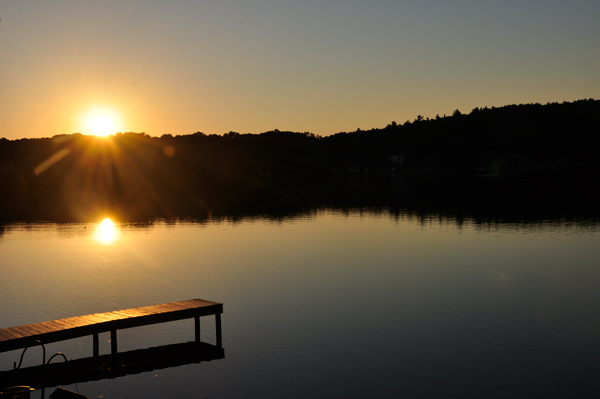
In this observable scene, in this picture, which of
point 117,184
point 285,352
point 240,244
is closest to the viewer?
point 285,352

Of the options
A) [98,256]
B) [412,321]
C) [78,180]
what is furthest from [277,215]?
[78,180]

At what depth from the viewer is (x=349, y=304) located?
83.5ft

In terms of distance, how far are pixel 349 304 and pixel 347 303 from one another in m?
0.19

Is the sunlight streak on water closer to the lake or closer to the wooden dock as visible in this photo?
the lake

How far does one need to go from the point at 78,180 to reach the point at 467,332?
195 m

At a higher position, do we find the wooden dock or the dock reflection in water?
the wooden dock

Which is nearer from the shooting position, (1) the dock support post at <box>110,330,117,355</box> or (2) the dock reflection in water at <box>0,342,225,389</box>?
(2) the dock reflection in water at <box>0,342,225,389</box>

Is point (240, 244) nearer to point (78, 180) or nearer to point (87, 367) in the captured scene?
point (87, 367)

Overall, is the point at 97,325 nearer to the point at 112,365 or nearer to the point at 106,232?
the point at 112,365

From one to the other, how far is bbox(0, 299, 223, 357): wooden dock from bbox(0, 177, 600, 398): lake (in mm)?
1506

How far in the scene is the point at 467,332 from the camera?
68.0 ft

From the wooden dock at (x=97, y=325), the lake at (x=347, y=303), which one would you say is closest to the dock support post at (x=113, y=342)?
the wooden dock at (x=97, y=325)

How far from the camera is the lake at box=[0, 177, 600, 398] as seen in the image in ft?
54.6

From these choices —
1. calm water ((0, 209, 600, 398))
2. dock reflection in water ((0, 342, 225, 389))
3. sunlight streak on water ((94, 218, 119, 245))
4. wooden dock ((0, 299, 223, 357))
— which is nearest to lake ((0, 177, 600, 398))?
calm water ((0, 209, 600, 398))
